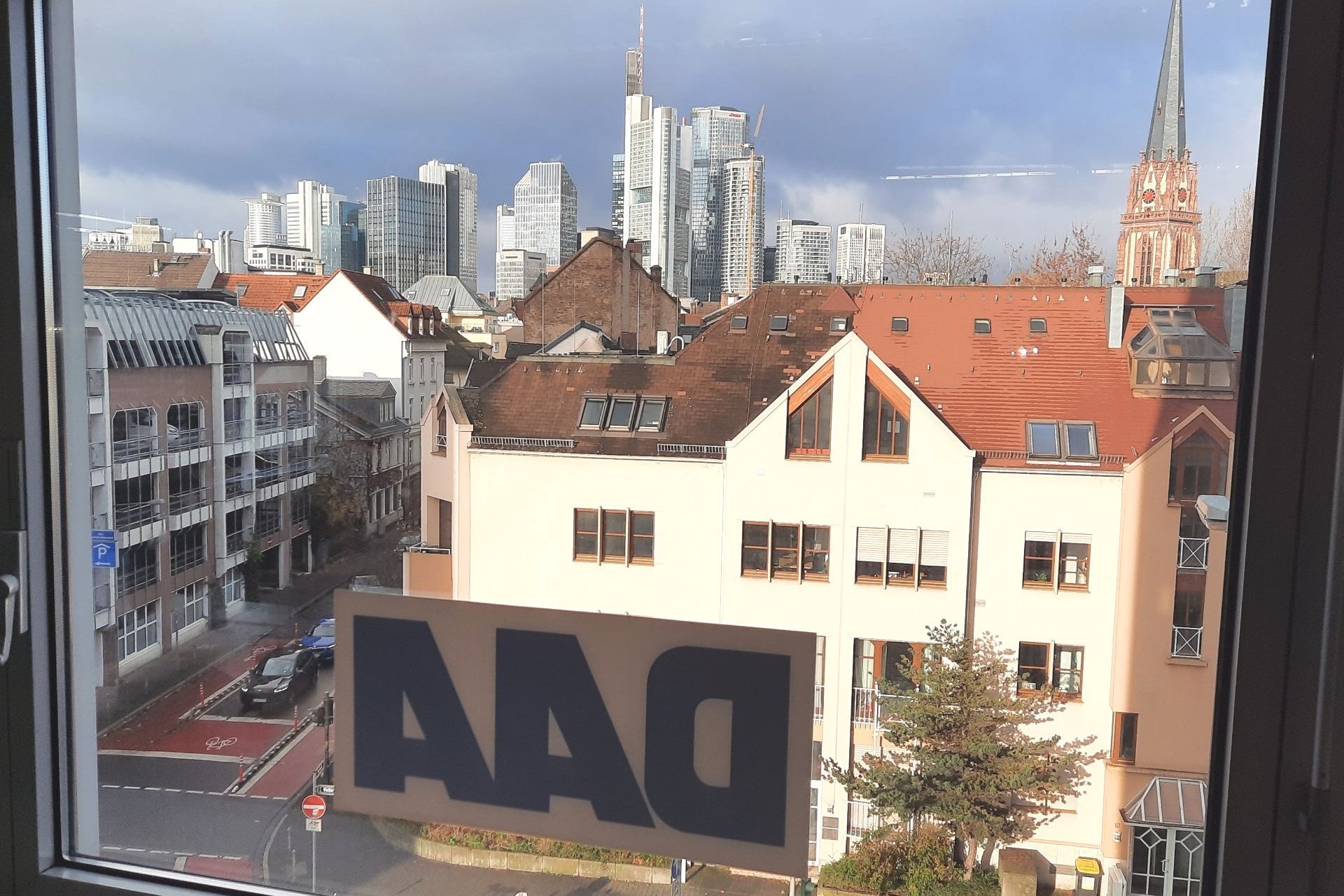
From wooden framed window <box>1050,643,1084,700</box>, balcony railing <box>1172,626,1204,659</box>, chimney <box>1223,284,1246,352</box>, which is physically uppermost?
chimney <box>1223,284,1246,352</box>

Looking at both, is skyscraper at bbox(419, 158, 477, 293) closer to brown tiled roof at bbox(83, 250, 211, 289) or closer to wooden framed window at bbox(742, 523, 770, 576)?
brown tiled roof at bbox(83, 250, 211, 289)

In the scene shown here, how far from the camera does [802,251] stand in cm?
136

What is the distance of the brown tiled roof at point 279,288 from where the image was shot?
155 cm

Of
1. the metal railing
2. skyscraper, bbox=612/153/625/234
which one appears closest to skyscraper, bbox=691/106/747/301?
skyscraper, bbox=612/153/625/234

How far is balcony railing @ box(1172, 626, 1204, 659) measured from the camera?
117 cm

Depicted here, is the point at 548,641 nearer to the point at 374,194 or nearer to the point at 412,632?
the point at 412,632

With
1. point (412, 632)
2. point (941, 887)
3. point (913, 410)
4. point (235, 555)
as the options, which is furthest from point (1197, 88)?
point (235, 555)

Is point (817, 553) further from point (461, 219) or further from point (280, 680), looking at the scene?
point (280, 680)

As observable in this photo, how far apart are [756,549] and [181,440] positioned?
0.93 metres

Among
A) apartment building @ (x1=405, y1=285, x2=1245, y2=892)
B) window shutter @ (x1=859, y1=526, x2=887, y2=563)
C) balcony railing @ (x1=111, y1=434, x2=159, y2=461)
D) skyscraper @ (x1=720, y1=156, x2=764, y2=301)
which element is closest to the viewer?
apartment building @ (x1=405, y1=285, x2=1245, y2=892)

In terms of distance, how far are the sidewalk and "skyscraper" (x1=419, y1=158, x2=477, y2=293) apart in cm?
42

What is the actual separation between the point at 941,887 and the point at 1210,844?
0.36 meters

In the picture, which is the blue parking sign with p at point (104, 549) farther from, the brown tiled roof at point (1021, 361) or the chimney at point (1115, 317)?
the chimney at point (1115, 317)

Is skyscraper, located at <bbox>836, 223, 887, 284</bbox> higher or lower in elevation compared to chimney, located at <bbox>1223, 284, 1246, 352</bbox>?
higher
